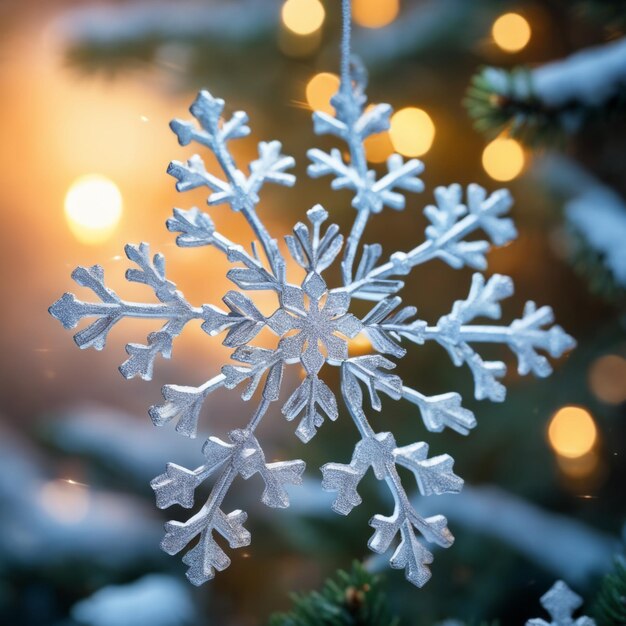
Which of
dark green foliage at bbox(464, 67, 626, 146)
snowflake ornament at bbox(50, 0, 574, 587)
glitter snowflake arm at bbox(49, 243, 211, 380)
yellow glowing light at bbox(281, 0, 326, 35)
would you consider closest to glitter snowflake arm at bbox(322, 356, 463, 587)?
snowflake ornament at bbox(50, 0, 574, 587)

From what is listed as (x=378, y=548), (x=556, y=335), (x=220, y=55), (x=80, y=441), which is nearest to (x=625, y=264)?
(x=556, y=335)

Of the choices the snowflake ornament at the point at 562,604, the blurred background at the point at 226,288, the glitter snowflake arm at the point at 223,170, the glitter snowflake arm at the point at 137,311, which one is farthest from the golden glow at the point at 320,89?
the snowflake ornament at the point at 562,604

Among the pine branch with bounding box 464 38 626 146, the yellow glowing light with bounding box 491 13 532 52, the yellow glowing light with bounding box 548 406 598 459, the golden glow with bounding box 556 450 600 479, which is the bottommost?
the golden glow with bounding box 556 450 600 479

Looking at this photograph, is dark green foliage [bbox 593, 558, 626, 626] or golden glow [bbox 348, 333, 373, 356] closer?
dark green foliage [bbox 593, 558, 626, 626]

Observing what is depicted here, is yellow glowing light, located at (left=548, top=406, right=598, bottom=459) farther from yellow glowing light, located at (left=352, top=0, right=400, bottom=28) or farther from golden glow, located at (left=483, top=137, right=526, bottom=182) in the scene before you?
yellow glowing light, located at (left=352, top=0, right=400, bottom=28)

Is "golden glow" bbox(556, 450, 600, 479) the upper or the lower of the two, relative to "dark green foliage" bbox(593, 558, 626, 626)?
upper

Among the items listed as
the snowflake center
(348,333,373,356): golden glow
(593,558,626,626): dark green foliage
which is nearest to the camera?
the snowflake center

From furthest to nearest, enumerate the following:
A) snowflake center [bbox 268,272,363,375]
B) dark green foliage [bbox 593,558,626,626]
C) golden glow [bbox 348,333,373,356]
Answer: golden glow [bbox 348,333,373,356] < dark green foliage [bbox 593,558,626,626] < snowflake center [bbox 268,272,363,375]

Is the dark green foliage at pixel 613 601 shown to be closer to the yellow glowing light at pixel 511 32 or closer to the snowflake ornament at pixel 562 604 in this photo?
the snowflake ornament at pixel 562 604
